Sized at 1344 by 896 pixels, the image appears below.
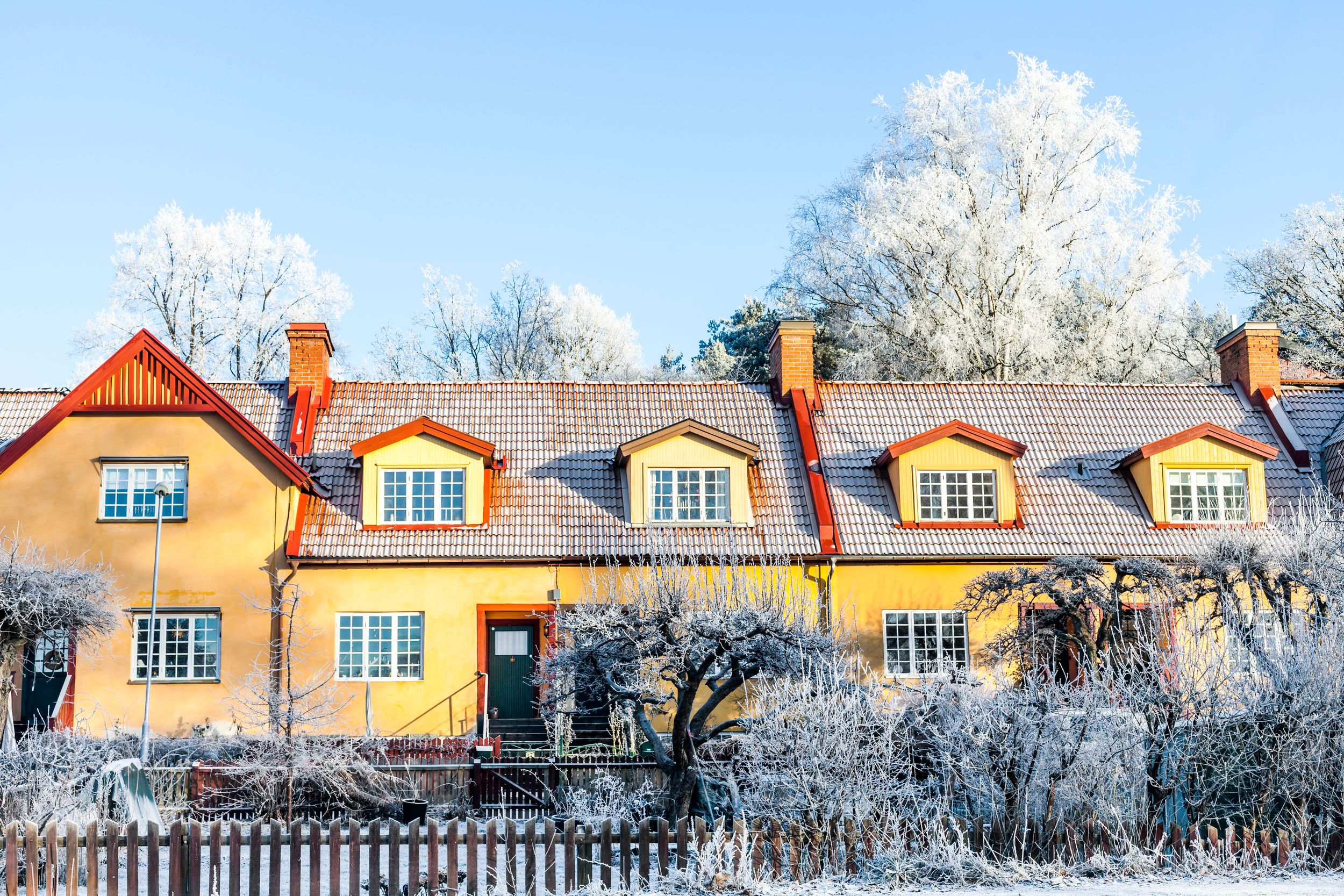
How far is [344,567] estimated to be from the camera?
69.6 feet

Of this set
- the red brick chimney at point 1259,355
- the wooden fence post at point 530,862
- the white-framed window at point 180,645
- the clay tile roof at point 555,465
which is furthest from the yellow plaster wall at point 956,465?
the wooden fence post at point 530,862

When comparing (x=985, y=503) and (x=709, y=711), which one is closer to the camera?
(x=709, y=711)

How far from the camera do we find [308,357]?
2420 cm

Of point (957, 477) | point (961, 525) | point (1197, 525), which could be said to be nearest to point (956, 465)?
point (957, 477)

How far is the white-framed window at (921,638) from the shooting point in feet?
70.4

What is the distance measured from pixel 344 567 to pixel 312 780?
645 cm

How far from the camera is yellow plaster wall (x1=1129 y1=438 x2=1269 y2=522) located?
74.3ft

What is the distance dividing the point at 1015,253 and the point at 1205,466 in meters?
14.5

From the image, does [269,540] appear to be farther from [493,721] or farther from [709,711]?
[709,711]

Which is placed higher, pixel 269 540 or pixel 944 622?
pixel 269 540

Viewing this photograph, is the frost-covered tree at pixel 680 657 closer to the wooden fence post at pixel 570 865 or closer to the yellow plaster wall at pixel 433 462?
the wooden fence post at pixel 570 865

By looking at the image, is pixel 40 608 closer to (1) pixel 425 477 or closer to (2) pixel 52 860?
(2) pixel 52 860

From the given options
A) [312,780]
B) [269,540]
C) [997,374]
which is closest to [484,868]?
[312,780]

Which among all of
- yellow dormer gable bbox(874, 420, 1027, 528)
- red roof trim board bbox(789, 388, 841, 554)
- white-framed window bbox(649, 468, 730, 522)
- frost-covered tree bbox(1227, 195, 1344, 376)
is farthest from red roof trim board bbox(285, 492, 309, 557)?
frost-covered tree bbox(1227, 195, 1344, 376)
